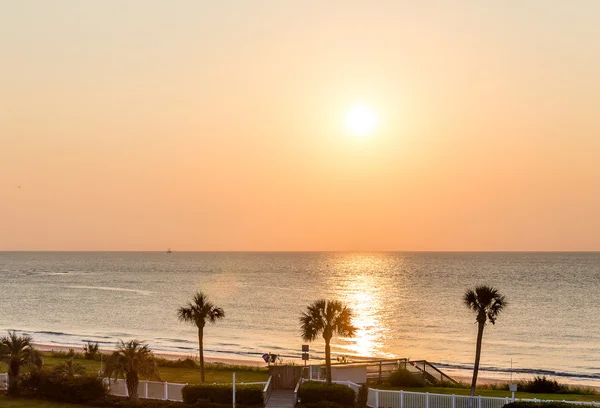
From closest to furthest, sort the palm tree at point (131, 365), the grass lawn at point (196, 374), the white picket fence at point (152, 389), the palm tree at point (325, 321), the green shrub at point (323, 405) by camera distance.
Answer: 1. the green shrub at point (323, 405)
2. the palm tree at point (131, 365)
3. the white picket fence at point (152, 389)
4. the palm tree at point (325, 321)
5. the grass lawn at point (196, 374)

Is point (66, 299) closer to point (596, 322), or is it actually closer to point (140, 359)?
point (596, 322)

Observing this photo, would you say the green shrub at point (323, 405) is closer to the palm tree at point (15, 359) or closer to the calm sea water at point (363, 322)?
the palm tree at point (15, 359)

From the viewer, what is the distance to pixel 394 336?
319 feet

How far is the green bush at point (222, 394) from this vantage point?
3475 centimetres

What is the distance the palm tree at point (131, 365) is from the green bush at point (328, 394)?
7140 millimetres

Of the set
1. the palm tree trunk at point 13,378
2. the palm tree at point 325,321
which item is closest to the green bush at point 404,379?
the palm tree at point 325,321

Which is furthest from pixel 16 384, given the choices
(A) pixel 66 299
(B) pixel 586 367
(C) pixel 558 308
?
(A) pixel 66 299

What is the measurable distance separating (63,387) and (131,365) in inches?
147

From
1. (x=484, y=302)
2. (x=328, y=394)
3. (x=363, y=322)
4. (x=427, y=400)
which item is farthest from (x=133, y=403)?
(x=363, y=322)

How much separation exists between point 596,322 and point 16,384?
93682mm

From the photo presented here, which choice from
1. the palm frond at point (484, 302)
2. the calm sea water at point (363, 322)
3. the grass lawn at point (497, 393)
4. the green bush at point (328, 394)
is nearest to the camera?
the green bush at point (328, 394)

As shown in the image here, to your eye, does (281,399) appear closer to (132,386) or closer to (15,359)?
(132,386)

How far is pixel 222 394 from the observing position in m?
35.0

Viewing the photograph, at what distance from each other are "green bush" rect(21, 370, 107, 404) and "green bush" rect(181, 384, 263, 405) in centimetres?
435
